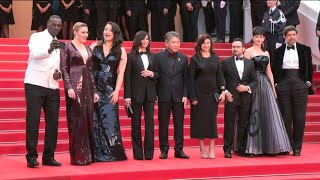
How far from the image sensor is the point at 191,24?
14766 mm

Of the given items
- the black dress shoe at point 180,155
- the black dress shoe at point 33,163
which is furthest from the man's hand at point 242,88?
the black dress shoe at point 33,163

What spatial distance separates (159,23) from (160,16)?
169mm

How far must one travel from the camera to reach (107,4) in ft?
47.4

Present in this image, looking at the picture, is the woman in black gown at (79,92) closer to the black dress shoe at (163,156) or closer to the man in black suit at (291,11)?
the black dress shoe at (163,156)

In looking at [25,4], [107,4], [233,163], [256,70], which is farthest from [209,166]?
[25,4]

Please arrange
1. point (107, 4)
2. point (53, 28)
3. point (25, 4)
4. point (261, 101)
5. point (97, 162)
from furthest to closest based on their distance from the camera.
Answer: point (25, 4) → point (107, 4) → point (261, 101) → point (97, 162) → point (53, 28)

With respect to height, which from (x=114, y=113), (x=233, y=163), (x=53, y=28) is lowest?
(x=233, y=163)

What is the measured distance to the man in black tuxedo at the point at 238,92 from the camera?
10078mm

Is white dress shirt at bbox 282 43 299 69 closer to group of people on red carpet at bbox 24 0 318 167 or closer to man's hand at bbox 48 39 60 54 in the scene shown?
group of people on red carpet at bbox 24 0 318 167

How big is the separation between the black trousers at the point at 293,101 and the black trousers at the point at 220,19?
403 centimetres

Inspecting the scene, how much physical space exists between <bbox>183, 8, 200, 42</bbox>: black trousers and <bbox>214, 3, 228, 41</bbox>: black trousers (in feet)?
1.27

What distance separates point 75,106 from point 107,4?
568cm

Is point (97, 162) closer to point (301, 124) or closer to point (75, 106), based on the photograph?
point (75, 106)

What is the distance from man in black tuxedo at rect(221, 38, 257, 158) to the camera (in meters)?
10.1
